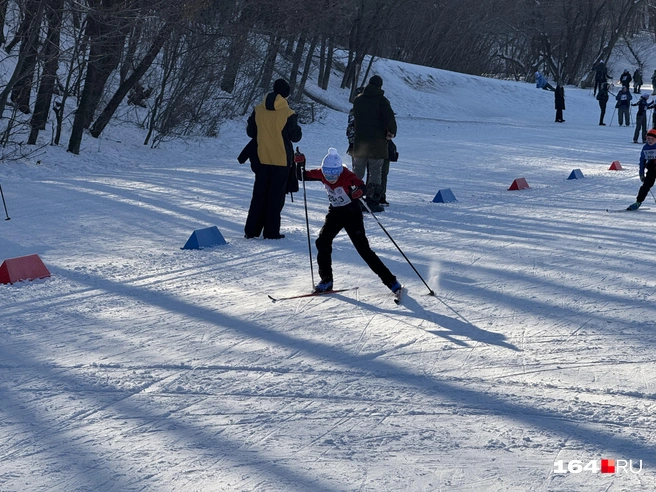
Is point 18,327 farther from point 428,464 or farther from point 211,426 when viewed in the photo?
point 428,464

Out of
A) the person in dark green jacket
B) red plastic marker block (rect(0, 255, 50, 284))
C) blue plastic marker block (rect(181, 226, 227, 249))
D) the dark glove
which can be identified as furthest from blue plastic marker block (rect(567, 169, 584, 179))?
red plastic marker block (rect(0, 255, 50, 284))

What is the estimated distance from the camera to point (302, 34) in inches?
1025

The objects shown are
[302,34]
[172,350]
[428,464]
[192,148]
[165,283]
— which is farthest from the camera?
[302,34]

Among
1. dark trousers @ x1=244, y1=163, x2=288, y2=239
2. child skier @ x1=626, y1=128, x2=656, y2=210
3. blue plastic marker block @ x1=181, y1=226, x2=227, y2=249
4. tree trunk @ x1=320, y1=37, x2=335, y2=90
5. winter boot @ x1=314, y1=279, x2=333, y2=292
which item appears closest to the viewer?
winter boot @ x1=314, y1=279, x2=333, y2=292

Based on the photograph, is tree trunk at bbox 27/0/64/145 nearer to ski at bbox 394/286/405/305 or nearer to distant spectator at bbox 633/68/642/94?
ski at bbox 394/286/405/305

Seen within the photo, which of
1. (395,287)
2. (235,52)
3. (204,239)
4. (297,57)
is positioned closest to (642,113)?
(297,57)

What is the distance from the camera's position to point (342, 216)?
6.79 m

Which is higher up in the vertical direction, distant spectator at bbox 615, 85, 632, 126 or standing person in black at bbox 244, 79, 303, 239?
distant spectator at bbox 615, 85, 632, 126

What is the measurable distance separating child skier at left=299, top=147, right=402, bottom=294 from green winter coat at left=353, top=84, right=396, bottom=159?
389cm

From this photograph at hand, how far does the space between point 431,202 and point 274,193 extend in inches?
142

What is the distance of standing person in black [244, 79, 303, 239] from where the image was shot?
9.06 m

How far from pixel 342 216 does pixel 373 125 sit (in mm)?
4187

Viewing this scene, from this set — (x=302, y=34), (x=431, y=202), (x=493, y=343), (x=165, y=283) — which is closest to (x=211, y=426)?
(x=493, y=343)
